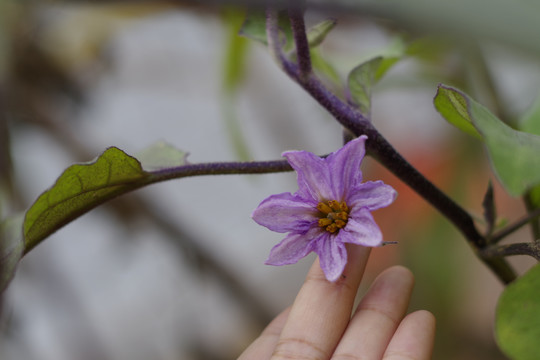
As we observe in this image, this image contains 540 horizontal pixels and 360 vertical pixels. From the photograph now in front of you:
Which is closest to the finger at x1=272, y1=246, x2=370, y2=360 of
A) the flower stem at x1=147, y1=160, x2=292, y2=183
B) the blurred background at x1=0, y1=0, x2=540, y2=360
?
the flower stem at x1=147, y1=160, x2=292, y2=183

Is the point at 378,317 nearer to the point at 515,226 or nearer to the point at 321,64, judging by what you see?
the point at 515,226

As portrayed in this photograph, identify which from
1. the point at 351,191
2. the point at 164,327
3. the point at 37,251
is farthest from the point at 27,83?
the point at 351,191

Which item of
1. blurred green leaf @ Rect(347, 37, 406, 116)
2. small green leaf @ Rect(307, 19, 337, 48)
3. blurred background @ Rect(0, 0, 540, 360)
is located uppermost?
small green leaf @ Rect(307, 19, 337, 48)

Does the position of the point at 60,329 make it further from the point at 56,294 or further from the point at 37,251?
the point at 37,251

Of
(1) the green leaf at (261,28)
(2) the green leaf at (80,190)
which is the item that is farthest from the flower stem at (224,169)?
(1) the green leaf at (261,28)

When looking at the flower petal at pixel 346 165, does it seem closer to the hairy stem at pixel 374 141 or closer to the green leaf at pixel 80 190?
the hairy stem at pixel 374 141

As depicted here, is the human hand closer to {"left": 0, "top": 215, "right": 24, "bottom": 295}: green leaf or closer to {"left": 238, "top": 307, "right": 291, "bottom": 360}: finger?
{"left": 238, "top": 307, "right": 291, "bottom": 360}: finger
